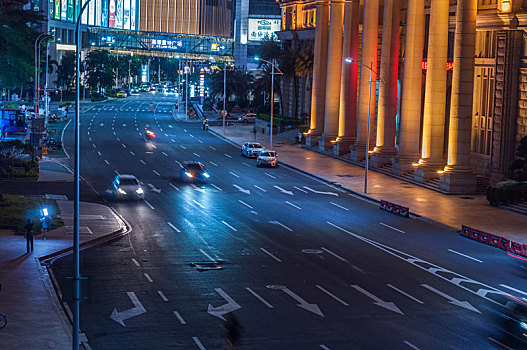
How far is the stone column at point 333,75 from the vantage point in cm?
→ 8631

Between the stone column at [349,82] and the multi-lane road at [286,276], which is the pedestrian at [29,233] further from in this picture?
the stone column at [349,82]

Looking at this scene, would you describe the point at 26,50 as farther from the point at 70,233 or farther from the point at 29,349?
the point at 29,349

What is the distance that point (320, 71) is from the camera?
3605 inches

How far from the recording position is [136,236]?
41562 millimetres

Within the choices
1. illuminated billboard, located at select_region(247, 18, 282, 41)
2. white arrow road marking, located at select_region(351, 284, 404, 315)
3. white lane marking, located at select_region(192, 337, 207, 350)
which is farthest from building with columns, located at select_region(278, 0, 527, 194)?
illuminated billboard, located at select_region(247, 18, 282, 41)

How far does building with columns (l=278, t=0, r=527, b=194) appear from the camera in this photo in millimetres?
59281

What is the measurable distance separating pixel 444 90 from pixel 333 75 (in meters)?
24.7

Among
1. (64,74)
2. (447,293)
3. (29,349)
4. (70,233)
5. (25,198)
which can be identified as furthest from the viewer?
(64,74)

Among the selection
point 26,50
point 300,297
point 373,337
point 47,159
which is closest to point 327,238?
→ point 300,297

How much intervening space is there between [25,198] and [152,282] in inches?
855

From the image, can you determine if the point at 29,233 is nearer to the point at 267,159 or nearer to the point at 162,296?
the point at 162,296

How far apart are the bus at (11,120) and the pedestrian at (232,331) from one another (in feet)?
246

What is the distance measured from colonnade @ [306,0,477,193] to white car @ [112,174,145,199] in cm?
1644

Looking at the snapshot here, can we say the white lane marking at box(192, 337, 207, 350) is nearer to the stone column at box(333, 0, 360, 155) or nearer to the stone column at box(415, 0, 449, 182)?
the stone column at box(415, 0, 449, 182)
